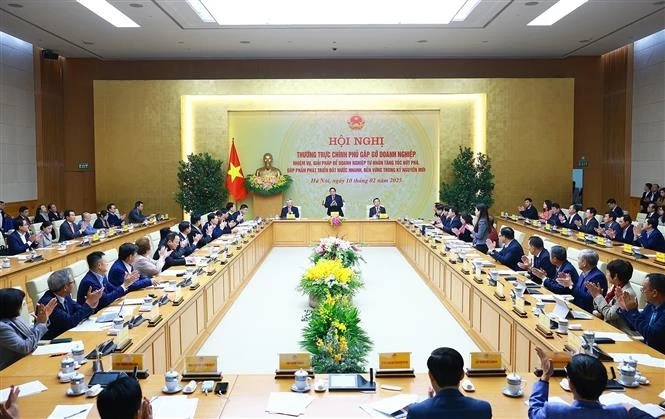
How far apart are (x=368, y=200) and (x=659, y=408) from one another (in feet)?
38.6

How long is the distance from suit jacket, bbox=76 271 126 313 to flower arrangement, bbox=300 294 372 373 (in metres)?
1.85

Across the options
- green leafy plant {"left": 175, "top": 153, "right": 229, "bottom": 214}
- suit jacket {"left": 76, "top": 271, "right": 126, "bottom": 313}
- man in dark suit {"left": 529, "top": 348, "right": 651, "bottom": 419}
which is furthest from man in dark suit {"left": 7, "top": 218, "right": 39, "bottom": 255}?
man in dark suit {"left": 529, "top": 348, "right": 651, "bottom": 419}

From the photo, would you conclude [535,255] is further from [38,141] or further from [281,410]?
[38,141]

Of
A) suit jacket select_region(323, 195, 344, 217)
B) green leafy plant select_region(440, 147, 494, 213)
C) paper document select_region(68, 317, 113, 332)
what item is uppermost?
green leafy plant select_region(440, 147, 494, 213)

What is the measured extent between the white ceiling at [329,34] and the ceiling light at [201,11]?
143 millimetres

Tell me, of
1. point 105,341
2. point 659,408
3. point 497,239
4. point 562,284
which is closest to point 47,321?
point 105,341

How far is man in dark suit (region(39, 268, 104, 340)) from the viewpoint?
160 inches

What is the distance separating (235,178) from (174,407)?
1136 cm

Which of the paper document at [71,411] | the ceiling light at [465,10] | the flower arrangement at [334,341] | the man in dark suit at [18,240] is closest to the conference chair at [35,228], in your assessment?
the man in dark suit at [18,240]

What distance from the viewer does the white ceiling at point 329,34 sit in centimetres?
990

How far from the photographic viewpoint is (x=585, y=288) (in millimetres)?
4855

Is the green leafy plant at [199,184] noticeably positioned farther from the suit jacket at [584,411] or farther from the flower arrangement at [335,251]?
the suit jacket at [584,411]

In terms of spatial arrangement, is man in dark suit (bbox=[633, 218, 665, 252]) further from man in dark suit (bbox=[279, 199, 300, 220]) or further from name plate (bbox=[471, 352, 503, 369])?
man in dark suit (bbox=[279, 199, 300, 220])

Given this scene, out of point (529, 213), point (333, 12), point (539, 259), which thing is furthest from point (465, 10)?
point (539, 259)
